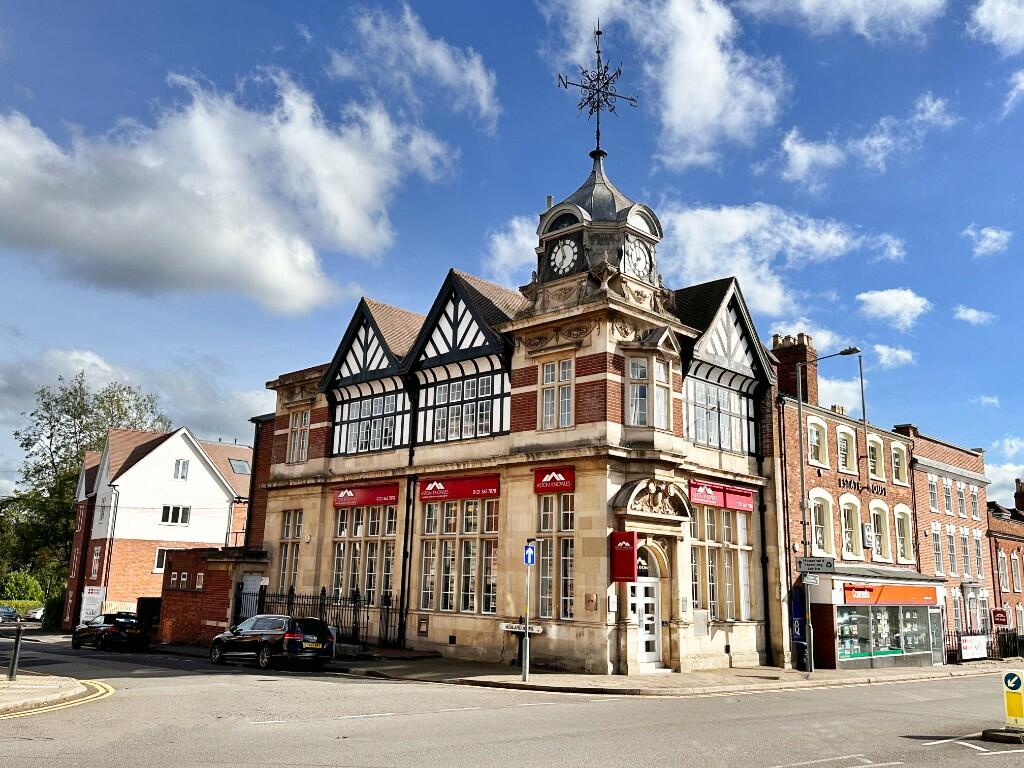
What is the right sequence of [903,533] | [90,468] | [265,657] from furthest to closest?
1. [90,468]
2. [903,533]
3. [265,657]

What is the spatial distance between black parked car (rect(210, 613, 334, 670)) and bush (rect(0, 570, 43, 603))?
165 ft

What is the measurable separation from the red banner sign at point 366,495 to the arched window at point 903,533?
64.1ft

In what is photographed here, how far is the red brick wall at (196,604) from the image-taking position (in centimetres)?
3025

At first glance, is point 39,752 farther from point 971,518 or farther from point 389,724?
point 971,518

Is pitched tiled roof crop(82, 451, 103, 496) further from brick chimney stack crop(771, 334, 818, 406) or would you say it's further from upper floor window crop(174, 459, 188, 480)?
brick chimney stack crop(771, 334, 818, 406)

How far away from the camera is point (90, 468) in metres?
50.4

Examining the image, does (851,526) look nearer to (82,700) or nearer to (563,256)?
(563,256)

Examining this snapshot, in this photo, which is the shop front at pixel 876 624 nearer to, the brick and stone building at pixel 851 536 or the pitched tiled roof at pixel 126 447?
the brick and stone building at pixel 851 536

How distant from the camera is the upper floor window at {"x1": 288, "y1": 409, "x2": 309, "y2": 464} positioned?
105 feet

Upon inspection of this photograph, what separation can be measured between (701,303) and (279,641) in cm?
1598

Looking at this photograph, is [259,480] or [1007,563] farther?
[1007,563]

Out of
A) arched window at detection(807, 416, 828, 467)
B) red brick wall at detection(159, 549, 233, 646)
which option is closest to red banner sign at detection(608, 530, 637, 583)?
arched window at detection(807, 416, 828, 467)

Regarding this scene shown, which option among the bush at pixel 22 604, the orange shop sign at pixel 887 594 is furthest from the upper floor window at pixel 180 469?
the orange shop sign at pixel 887 594

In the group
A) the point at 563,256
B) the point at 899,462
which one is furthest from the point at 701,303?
the point at 899,462
